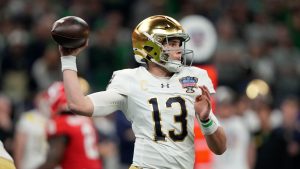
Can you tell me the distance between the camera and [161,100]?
608 cm

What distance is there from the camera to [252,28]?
15828mm

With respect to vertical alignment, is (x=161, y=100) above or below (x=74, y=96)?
below

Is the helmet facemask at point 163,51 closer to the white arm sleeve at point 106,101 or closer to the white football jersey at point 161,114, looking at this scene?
the white football jersey at point 161,114

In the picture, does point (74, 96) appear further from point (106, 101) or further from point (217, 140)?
point (217, 140)

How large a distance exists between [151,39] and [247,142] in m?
5.30

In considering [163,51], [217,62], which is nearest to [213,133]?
[163,51]

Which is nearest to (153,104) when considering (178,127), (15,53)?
(178,127)

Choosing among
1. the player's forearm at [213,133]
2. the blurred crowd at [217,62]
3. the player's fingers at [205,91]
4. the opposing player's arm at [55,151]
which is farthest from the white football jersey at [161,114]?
the blurred crowd at [217,62]

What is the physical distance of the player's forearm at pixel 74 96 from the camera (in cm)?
577

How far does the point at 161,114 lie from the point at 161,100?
97 millimetres

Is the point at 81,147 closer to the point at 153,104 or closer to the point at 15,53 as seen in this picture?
the point at 153,104

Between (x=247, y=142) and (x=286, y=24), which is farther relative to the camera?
(x=286, y=24)

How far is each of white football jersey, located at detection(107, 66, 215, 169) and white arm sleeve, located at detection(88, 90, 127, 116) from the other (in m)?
0.04

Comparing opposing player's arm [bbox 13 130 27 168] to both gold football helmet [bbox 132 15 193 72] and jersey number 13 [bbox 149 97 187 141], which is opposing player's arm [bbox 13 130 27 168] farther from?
jersey number 13 [bbox 149 97 187 141]
